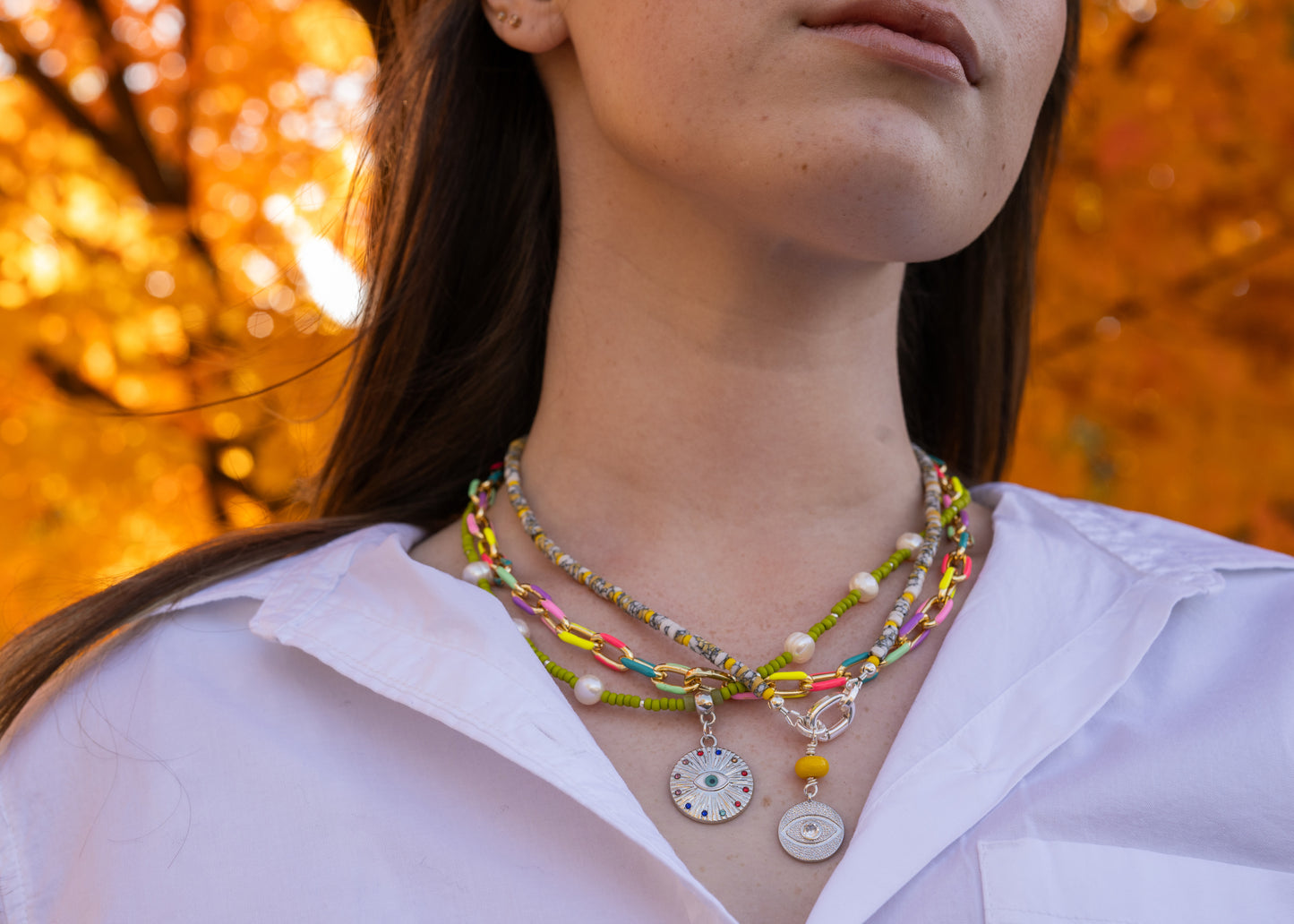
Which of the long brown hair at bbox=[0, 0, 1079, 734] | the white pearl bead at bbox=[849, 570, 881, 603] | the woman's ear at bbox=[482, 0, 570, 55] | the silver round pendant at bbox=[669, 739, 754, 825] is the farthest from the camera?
the long brown hair at bbox=[0, 0, 1079, 734]

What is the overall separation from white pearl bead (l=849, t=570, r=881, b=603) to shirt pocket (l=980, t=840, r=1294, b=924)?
459 millimetres

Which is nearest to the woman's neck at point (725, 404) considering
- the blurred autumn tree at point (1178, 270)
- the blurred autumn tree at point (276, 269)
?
the blurred autumn tree at point (276, 269)

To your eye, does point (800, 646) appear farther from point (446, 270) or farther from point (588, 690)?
point (446, 270)

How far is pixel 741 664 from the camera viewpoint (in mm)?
1521

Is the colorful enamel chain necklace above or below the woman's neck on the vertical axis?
below

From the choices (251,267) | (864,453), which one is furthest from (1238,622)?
(251,267)

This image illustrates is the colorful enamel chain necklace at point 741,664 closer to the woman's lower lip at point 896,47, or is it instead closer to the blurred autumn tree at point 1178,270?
the woman's lower lip at point 896,47

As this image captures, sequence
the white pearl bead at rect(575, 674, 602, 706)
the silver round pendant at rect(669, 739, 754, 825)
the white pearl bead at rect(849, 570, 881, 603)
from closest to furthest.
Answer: the silver round pendant at rect(669, 739, 754, 825) < the white pearl bead at rect(575, 674, 602, 706) < the white pearl bead at rect(849, 570, 881, 603)

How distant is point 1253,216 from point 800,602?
2.66 m

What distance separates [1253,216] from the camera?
3391 mm

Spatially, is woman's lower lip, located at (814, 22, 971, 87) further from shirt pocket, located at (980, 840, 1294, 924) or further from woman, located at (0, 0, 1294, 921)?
shirt pocket, located at (980, 840, 1294, 924)

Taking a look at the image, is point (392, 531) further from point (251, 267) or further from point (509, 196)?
point (251, 267)

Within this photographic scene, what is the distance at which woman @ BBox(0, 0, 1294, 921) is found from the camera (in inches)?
50.0

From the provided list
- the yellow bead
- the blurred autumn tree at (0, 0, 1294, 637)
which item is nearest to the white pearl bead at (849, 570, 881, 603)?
the yellow bead
